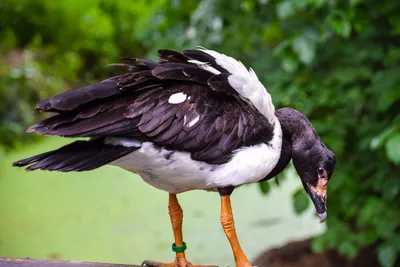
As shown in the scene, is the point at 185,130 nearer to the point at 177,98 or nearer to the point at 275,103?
the point at 177,98

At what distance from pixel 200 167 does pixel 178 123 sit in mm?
115

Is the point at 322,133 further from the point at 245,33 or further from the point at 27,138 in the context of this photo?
the point at 27,138

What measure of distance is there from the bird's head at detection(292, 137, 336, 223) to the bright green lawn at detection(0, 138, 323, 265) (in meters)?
2.38

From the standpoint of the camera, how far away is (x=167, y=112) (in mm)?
1379

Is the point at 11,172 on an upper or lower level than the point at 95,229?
upper

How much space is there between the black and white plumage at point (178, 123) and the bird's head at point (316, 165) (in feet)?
0.21

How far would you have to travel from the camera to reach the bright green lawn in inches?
155

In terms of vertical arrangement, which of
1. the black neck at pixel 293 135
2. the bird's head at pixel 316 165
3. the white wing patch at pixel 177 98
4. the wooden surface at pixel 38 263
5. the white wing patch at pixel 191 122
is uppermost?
the white wing patch at pixel 177 98

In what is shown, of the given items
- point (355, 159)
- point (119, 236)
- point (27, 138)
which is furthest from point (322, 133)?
→ point (27, 138)

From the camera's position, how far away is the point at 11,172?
5.05m

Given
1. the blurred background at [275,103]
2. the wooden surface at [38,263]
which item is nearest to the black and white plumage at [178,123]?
the wooden surface at [38,263]

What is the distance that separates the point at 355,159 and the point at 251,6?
0.71 meters

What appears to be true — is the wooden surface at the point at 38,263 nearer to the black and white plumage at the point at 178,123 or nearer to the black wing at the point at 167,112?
the black and white plumage at the point at 178,123

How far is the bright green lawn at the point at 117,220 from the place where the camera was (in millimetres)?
3936
